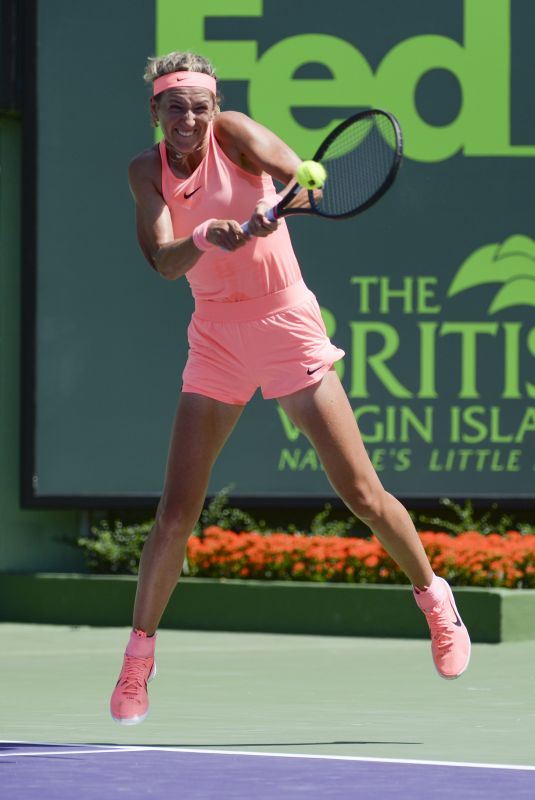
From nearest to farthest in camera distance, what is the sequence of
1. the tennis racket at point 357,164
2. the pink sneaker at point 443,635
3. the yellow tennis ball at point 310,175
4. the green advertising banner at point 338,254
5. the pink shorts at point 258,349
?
the yellow tennis ball at point 310,175 → the tennis racket at point 357,164 → the pink shorts at point 258,349 → the pink sneaker at point 443,635 → the green advertising banner at point 338,254

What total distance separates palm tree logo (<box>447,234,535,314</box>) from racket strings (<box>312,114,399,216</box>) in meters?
6.19

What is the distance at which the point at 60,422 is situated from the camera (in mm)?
12594

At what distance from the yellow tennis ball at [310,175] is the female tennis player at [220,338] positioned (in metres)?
0.26

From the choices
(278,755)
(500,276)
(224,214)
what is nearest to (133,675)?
(278,755)

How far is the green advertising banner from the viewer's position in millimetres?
12531

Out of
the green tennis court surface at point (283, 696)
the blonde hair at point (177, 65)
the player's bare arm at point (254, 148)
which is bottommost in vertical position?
the green tennis court surface at point (283, 696)

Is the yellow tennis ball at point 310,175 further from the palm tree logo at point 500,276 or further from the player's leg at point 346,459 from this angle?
the palm tree logo at point 500,276

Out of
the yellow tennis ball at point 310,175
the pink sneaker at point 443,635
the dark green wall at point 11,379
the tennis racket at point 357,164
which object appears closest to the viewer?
the yellow tennis ball at point 310,175

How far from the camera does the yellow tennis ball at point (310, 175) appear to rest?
238 inches

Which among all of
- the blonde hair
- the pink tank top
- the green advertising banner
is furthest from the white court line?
the green advertising banner

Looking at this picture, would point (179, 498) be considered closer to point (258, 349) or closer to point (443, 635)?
point (258, 349)

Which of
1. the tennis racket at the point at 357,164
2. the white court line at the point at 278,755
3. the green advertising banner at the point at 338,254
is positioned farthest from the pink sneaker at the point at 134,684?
the green advertising banner at the point at 338,254

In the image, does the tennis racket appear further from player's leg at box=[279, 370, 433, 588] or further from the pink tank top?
player's leg at box=[279, 370, 433, 588]

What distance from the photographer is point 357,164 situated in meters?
6.38
